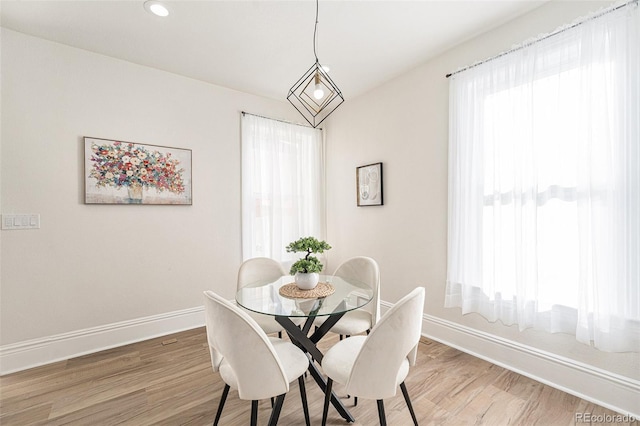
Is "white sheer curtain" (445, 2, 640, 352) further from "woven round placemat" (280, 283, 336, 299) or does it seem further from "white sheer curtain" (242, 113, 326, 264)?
"white sheer curtain" (242, 113, 326, 264)

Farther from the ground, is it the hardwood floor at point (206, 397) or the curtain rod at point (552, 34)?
the curtain rod at point (552, 34)

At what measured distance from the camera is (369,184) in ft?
11.4

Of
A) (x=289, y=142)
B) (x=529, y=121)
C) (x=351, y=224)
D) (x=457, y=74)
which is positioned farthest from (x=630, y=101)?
(x=289, y=142)

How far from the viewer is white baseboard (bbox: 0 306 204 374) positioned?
7.61ft

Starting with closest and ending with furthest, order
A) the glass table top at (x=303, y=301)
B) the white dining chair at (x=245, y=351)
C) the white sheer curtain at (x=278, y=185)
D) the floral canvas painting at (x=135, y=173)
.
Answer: the white dining chair at (x=245, y=351) → the glass table top at (x=303, y=301) → the floral canvas painting at (x=135, y=173) → the white sheer curtain at (x=278, y=185)

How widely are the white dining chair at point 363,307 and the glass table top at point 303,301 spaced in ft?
0.47

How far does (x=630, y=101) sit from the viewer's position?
1.67 meters

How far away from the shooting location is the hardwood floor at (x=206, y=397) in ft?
5.75

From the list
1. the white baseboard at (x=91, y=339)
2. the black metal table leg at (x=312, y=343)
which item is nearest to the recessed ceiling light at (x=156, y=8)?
the black metal table leg at (x=312, y=343)

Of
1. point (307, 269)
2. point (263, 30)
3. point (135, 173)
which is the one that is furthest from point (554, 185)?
point (135, 173)

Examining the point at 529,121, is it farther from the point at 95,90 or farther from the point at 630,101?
the point at 95,90

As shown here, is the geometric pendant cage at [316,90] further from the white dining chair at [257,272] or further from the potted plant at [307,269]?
the white dining chair at [257,272]

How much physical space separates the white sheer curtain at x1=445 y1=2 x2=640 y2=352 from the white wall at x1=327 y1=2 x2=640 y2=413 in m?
0.16

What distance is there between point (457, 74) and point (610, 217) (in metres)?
1.61
